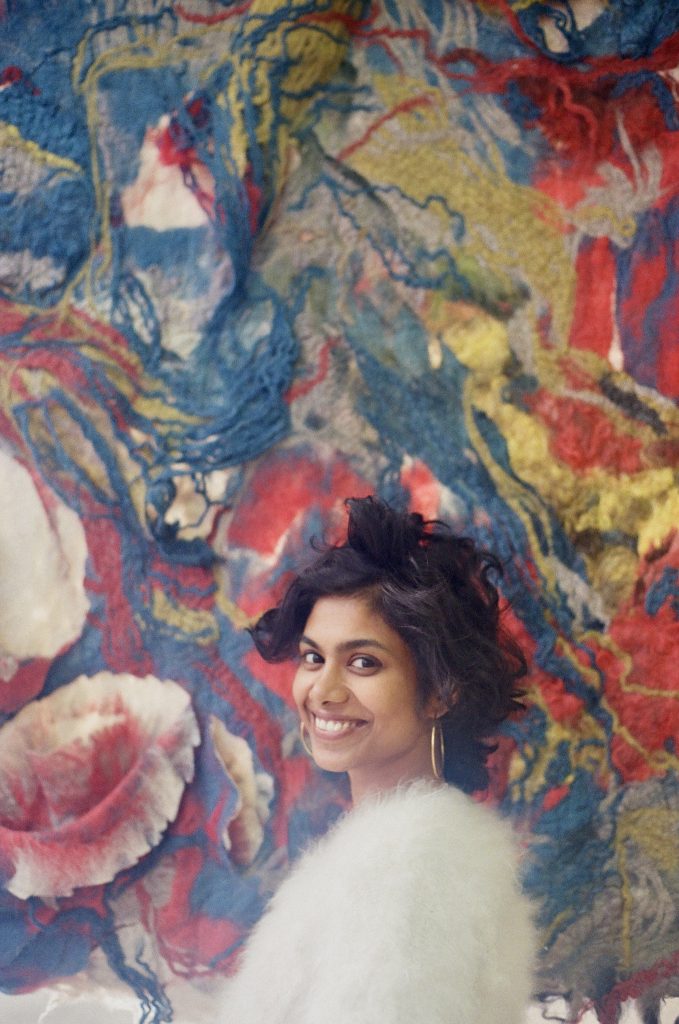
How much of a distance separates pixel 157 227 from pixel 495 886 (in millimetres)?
686

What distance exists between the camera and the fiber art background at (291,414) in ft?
3.53

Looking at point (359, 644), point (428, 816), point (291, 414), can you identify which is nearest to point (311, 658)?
point (359, 644)

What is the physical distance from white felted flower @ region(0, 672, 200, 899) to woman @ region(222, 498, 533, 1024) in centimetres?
15

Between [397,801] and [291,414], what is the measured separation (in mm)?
393

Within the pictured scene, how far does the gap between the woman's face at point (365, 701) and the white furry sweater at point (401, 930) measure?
0.03m

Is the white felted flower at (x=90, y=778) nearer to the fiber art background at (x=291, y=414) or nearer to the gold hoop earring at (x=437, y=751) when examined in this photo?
the fiber art background at (x=291, y=414)

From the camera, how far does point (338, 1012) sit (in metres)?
0.78

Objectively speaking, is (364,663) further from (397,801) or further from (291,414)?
(291,414)

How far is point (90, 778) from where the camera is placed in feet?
3.67

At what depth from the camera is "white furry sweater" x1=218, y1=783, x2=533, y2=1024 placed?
0.79m

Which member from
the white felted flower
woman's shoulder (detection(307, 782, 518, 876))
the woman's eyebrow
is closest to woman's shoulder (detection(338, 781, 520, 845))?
woman's shoulder (detection(307, 782, 518, 876))

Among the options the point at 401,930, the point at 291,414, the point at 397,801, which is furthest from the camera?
the point at 291,414

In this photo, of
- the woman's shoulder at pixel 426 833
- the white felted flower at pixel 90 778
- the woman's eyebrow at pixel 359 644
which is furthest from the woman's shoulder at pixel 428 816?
the white felted flower at pixel 90 778

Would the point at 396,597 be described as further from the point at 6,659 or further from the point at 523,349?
the point at 6,659
